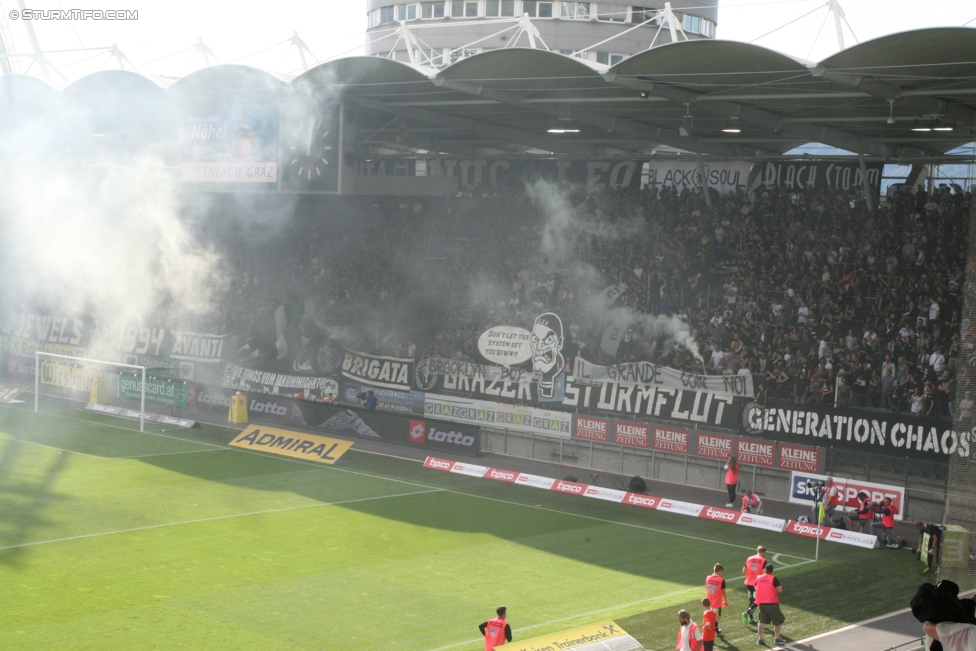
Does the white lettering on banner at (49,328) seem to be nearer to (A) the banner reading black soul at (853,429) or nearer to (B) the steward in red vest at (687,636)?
(A) the banner reading black soul at (853,429)

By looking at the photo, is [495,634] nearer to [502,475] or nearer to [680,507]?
[680,507]

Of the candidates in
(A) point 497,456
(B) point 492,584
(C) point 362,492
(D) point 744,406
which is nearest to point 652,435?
(D) point 744,406

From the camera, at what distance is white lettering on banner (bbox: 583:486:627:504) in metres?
24.0

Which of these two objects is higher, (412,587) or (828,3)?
(828,3)

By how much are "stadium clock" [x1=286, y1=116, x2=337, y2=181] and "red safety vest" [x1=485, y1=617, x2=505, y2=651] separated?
17.5 meters

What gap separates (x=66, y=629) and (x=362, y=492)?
10635 millimetres

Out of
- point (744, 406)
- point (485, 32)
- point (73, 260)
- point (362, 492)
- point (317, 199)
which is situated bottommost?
point (362, 492)

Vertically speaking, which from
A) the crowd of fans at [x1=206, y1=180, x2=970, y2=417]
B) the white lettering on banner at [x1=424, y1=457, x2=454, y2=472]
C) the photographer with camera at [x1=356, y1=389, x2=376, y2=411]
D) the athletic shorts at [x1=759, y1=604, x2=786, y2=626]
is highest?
the crowd of fans at [x1=206, y1=180, x2=970, y2=417]

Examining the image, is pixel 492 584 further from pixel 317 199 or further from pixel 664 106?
pixel 317 199

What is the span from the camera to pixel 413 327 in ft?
115

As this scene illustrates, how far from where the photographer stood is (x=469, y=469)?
26.8 metres

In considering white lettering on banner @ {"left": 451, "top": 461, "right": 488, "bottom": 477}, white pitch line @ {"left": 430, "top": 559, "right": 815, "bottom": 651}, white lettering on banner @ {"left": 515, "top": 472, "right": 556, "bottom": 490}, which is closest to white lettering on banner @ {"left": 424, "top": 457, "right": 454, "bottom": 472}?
white lettering on banner @ {"left": 451, "top": 461, "right": 488, "bottom": 477}

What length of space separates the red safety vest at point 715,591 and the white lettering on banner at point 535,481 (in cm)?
1039

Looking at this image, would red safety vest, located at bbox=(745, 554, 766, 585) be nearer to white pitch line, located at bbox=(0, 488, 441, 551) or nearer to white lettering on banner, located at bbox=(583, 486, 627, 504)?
white lettering on banner, located at bbox=(583, 486, 627, 504)
